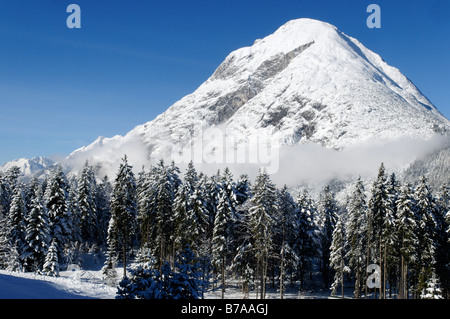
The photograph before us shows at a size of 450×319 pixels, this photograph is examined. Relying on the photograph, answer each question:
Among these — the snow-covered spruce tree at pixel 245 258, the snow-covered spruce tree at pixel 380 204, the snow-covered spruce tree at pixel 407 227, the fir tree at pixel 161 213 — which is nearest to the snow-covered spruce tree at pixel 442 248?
the snow-covered spruce tree at pixel 407 227

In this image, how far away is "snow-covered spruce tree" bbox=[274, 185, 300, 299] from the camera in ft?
119

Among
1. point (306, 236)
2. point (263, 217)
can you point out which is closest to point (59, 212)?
point (263, 217)

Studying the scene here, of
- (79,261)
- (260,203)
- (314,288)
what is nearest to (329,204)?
(314,288)

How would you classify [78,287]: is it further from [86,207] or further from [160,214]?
[86,207]

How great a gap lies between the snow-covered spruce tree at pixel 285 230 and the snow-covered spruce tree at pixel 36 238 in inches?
1048

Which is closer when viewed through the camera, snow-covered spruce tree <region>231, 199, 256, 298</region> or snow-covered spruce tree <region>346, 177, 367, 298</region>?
snow-covered spruce tree <region>346, 177, 367, 298</region>

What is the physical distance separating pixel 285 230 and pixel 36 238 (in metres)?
28.4

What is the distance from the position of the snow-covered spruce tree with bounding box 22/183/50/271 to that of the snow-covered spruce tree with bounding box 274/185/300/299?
26618mm

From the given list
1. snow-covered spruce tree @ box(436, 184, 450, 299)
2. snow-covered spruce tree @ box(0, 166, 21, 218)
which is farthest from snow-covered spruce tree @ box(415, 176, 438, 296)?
snow-covered spruce tree @ box(0, 166, 21, 218)

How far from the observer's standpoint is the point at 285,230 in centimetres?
3831

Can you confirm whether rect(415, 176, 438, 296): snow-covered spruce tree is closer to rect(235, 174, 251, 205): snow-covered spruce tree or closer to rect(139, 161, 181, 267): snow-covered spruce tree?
rect(235, 174, 251, 205): snow-covered spruce tree
